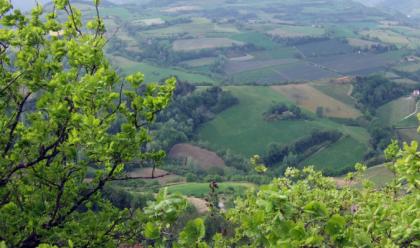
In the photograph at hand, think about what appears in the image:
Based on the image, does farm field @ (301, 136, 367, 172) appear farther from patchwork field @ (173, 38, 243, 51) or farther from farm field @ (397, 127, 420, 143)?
patchwork field @ (173, 38, 243, 51)

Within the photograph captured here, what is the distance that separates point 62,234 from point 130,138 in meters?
2.32

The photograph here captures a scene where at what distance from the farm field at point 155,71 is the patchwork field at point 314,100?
26204 millimetres

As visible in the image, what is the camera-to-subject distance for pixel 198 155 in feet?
302

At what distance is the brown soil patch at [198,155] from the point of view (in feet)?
293

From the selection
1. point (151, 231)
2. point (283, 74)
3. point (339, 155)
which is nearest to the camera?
point (151, 231)

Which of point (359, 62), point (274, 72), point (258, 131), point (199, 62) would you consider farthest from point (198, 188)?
point (359, 62)

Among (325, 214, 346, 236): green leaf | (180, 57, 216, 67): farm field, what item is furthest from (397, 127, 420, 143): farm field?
(325, 214, 346, 236): green leaf

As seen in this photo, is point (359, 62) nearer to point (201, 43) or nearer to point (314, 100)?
point (201, 43)

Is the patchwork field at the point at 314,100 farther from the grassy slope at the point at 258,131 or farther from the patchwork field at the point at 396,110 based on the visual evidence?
the patchwork field at the point at 396,110

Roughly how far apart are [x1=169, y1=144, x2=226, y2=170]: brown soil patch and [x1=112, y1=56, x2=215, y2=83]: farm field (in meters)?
40.4

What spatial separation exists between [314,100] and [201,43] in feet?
249

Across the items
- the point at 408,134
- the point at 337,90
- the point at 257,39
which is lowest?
the point at 257,39

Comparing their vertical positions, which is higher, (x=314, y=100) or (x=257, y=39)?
(x=314, y=100)

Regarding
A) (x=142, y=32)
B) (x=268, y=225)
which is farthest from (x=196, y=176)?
(x=142, y=32)
